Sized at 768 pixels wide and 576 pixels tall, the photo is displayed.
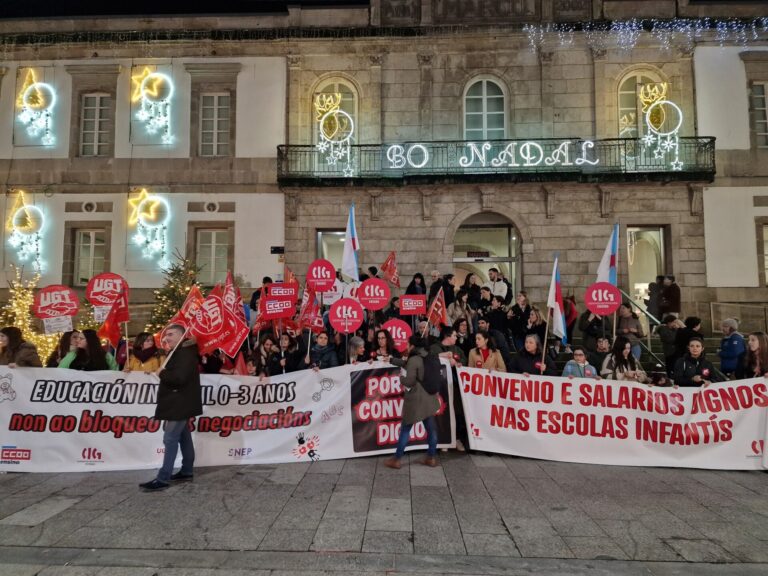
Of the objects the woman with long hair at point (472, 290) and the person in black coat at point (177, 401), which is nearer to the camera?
the person in black coat at point (177, 401)

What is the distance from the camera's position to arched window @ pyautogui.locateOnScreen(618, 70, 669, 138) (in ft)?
53.2

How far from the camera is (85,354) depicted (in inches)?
285

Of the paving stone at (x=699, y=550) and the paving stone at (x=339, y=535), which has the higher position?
the paving stone at (x=339, y=535)

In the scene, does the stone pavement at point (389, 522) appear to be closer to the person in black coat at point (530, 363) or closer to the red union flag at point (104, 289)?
the person in black coat at point (530, 363)

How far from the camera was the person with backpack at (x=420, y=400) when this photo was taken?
266 inches

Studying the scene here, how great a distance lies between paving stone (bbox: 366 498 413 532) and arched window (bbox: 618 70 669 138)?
15.1m

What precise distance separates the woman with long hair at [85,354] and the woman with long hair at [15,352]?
365mm

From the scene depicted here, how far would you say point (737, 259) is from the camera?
15586mm

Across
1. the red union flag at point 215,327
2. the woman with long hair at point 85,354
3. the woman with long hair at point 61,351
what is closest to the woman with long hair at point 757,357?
the red union flag at point 215,327

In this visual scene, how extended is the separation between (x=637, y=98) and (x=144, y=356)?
54.3 feet

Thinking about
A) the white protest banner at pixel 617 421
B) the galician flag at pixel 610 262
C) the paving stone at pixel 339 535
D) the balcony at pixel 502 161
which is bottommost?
the paving stone at pixel 339 535

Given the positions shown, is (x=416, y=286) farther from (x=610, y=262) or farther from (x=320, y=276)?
(x=610, y=262)

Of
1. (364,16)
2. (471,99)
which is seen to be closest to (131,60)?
(364,16)

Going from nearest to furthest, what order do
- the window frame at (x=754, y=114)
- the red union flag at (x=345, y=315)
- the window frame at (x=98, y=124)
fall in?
the red union flag at (x=345, y=315)
the window frame at (x=754, y=114)
the window frame at (x=98, y=124)
